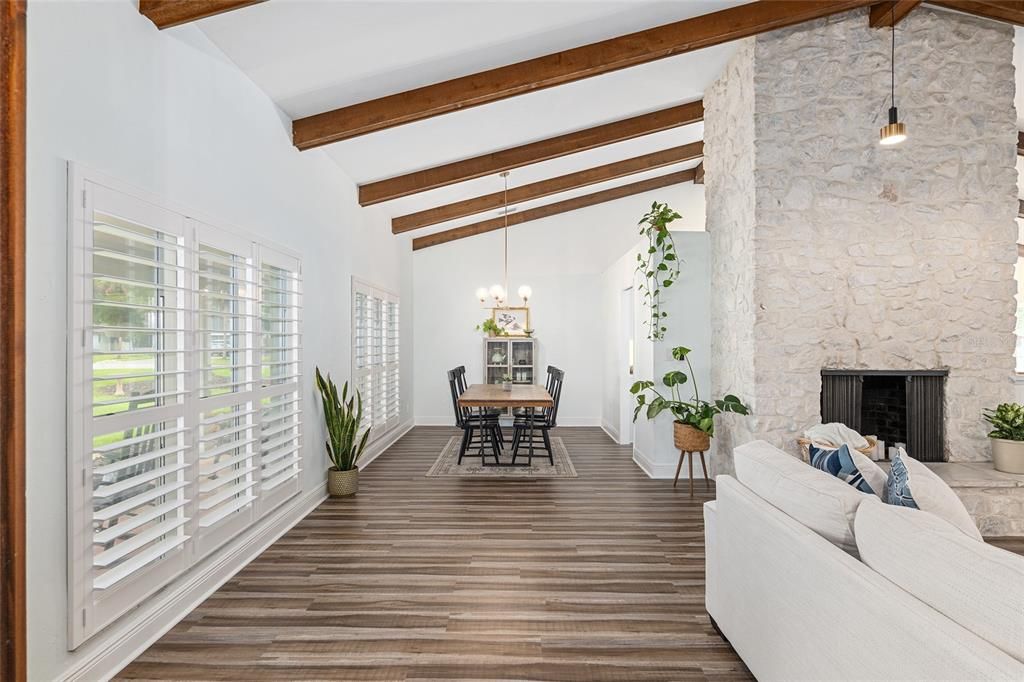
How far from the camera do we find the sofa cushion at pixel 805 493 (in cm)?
180

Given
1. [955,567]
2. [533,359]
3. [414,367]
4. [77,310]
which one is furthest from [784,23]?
[414,367]

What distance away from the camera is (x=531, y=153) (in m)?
5.70

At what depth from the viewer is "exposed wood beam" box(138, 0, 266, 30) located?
2.47 m

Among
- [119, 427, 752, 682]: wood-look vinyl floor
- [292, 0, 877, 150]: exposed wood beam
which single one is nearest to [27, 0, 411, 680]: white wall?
[119, 427, 752, 682]: wood-look vinyl floor

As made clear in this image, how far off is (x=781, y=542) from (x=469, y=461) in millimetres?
4537

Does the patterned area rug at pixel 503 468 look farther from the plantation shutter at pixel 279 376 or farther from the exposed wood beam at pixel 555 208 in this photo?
the exposed wood beam at pixel 555 208

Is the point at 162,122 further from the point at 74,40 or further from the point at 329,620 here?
the point at 329,620

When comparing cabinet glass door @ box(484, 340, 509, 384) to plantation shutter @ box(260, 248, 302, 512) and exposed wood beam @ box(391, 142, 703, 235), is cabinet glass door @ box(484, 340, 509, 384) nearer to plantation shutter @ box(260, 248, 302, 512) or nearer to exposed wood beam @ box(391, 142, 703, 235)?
exposed wood beam @ box(391, 142, 703, 235)

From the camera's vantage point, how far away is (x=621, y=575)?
317 cm

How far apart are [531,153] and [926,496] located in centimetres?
465

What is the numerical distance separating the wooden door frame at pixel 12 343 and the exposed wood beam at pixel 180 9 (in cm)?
84

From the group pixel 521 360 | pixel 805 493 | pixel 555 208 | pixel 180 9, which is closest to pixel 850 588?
pixel 805 493

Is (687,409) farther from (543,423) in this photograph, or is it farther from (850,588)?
(850,588)

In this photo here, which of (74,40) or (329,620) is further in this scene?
(329,620)
